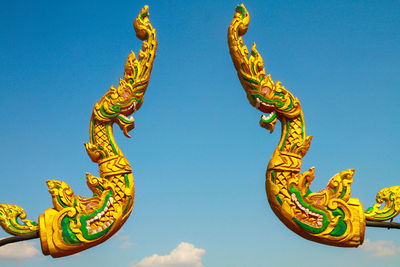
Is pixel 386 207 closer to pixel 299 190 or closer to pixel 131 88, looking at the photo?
pixel 299 190

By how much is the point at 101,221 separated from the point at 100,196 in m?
0.24

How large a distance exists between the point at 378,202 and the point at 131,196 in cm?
236

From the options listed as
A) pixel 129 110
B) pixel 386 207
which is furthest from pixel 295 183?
pixel 129 110

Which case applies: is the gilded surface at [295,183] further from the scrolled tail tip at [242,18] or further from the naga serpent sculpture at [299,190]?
the scrolled tail tip at [242,18]

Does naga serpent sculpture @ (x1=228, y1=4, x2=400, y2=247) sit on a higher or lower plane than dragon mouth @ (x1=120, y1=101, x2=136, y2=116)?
lower

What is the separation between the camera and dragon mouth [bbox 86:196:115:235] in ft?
17.8

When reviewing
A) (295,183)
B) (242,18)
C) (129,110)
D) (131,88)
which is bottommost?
(295,183)

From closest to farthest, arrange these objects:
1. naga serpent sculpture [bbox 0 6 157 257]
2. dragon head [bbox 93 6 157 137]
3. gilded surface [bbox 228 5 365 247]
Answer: naga serpent sculpture [bbox 0 6 157 257]
gilded surface [bbox 228 5 365 247]
dragon head [bbox 93 6 157 137]

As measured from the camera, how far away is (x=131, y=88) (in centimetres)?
588

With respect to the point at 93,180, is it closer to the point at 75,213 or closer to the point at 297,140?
the point at 75,213

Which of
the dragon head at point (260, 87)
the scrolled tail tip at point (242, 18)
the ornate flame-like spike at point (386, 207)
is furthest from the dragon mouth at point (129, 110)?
the ornate flame-like spike at point (386, 207)

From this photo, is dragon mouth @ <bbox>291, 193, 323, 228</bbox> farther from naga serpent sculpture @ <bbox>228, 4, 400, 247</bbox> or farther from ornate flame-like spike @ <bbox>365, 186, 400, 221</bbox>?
ornate flame-like spike @ <bbox>365, 186, 400, 221</bbox>

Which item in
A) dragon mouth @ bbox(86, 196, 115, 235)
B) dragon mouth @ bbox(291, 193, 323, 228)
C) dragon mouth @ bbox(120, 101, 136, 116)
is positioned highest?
dragon mouth @ bbox(120, 101, 136, 116)

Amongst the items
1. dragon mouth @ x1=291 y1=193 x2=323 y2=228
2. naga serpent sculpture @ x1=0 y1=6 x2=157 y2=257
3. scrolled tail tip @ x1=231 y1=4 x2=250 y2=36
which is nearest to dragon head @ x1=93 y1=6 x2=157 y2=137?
naga serpent sculpture @ x1=0 y1=6 x2=157 y2=257
